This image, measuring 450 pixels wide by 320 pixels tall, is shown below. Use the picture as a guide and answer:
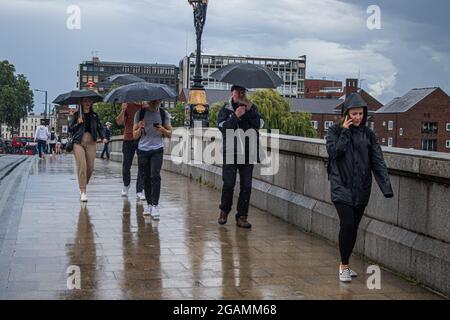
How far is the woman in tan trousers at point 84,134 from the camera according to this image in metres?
11.4

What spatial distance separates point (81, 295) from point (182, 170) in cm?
1216

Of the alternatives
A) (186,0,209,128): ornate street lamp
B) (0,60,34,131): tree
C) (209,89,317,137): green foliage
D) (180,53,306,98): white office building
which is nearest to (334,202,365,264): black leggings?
(186,0,209,128): ornate street lamp

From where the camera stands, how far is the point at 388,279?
249 inches

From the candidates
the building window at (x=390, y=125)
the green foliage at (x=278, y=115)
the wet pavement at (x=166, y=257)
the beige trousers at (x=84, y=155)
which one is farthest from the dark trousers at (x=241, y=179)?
the building window at (x=390, y=125)

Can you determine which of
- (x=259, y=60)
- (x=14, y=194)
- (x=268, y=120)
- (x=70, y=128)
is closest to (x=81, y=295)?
(x=70, y=128)

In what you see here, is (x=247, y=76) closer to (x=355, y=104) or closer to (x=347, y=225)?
(x=355, y=104)

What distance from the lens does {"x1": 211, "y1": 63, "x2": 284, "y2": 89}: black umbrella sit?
8.40 meters

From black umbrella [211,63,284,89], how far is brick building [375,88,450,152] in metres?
106

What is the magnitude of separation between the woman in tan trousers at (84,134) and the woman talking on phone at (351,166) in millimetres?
6143

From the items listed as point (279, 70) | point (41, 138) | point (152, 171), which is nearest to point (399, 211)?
point (152, 171)

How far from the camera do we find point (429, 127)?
116 metres

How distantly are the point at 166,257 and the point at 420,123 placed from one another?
369ft

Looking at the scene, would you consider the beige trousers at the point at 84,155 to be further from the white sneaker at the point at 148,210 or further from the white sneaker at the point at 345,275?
the white sneaker at the point at 345,275

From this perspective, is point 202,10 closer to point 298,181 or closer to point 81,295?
point 298,181
